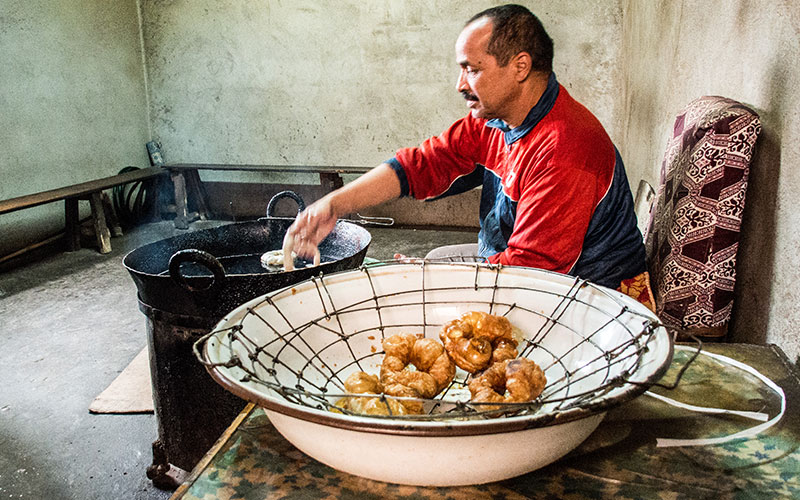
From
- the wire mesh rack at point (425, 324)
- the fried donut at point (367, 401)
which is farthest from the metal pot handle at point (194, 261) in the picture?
the fried donut at point (367, 401)

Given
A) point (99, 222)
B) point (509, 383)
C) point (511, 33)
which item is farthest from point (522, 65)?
point (99, 222)

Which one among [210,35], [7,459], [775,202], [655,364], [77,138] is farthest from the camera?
[210,35]

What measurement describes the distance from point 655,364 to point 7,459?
3150 millimetres

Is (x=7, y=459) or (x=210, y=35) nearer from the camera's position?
(x=7, y=459)

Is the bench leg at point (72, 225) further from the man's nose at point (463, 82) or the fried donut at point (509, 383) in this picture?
the fried donut at point (509, 383)

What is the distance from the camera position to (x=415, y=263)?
5.02ft

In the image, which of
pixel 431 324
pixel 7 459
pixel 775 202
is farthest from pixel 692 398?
pixel 7 459

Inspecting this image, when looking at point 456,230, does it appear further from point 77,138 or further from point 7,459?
point 7,459

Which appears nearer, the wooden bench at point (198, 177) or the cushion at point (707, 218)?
the cushion at point (707, 218)

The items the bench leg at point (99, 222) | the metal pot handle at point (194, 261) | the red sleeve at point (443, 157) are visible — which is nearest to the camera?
the metal pot handle at point (194, 261)

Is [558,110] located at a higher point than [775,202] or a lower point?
higher

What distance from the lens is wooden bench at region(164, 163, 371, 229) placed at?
6965 mm

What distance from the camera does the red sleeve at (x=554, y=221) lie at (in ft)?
6.56

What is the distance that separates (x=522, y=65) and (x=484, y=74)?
14 cm
